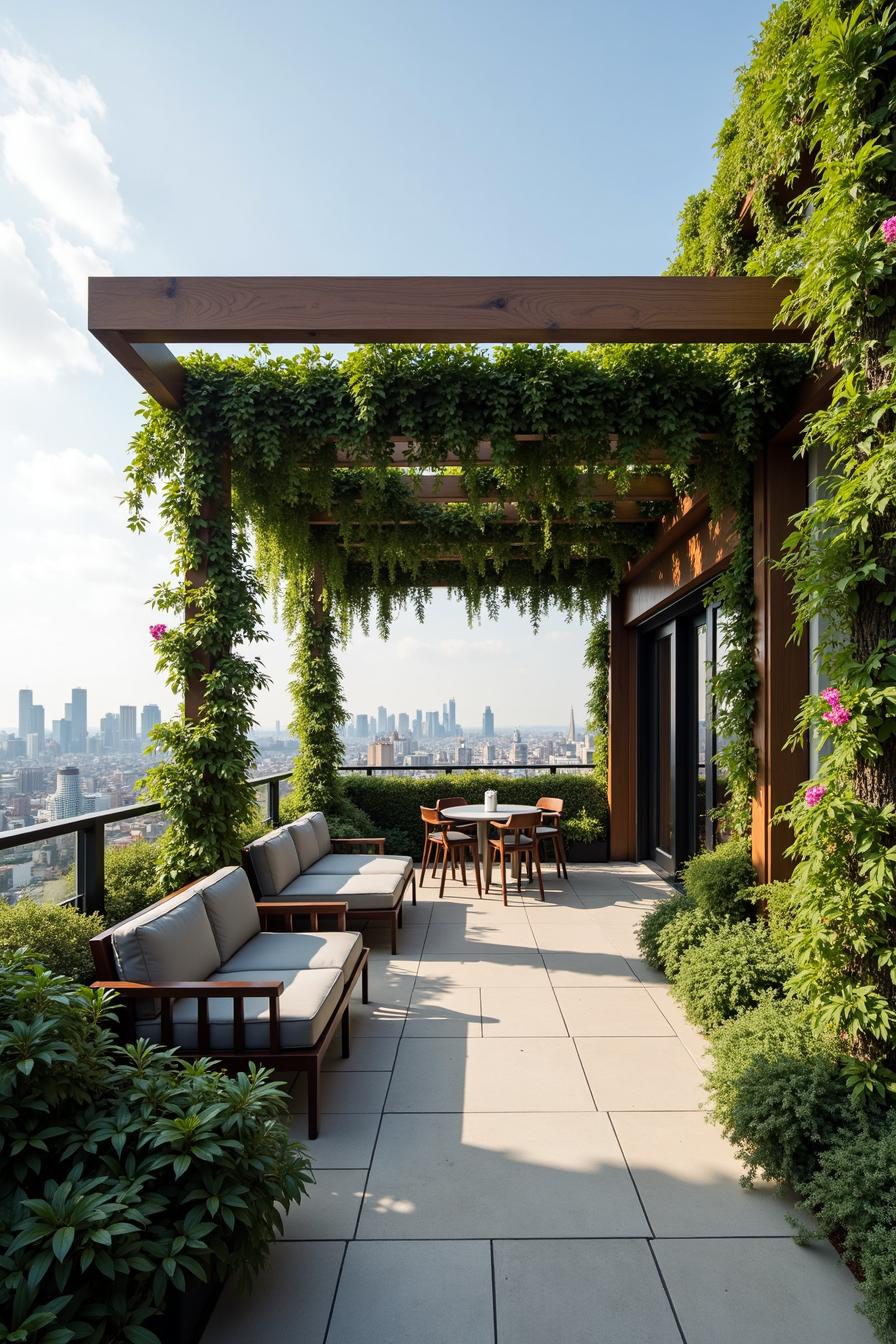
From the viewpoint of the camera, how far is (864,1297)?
1837 mm

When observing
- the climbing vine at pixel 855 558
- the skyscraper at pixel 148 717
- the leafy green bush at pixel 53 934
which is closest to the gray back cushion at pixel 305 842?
the skyscraper at pixel 148 717

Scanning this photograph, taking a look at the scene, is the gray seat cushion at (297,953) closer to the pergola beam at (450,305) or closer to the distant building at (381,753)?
the pergola beam at (450,305)

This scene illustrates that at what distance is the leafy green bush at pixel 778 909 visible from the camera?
139 inches

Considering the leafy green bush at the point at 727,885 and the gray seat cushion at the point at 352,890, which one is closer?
the leafy green bush at the point at 727,885

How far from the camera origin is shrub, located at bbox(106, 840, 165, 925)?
12.6ft

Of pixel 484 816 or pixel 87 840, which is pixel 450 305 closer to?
pixel 87 840

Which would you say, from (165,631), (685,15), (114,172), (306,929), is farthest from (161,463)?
(685,15)

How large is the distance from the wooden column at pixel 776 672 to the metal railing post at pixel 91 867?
3637mm

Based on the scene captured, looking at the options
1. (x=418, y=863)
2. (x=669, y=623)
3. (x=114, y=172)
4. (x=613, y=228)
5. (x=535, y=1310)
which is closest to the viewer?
(x=535, y=1310)

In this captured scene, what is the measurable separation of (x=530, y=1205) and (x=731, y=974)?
163cm

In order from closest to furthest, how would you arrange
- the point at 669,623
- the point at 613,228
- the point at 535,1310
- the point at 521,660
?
the point at 535,1310, the point at 613,228, the point at 669,623, the point at 521,660

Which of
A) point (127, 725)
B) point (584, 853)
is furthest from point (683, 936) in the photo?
point (584, 853)

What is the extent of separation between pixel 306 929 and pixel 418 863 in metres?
3.57

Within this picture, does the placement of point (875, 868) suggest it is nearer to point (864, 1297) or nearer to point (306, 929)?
point (864, 1297)
